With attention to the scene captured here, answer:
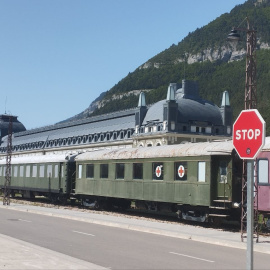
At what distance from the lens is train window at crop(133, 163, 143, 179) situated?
2586 cm

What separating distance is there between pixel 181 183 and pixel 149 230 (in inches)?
159

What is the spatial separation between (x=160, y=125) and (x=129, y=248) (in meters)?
88.4

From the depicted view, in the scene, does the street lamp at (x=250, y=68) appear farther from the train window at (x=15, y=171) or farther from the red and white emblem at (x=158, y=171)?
the train window at (x=15, y=171)

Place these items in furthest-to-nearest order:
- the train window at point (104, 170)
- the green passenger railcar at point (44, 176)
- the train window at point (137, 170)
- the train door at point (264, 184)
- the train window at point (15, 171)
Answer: the train window at point (15, 171), the green passenger railcar at point (44, 176), the train window at point (104, 170), the train window at point (137, 170), the train door at point (264, 184)

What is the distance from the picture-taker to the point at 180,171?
23031 mm

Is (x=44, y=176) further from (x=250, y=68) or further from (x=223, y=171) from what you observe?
(x=250, y=68)

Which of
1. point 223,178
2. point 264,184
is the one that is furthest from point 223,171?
point 264,184

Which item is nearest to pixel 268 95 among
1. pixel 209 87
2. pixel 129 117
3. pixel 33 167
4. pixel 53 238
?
pixel 209 87

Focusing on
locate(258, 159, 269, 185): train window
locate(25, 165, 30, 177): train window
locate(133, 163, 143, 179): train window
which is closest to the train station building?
locate(25, 165, 30, 177): train window

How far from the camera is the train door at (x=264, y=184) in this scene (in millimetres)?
19141

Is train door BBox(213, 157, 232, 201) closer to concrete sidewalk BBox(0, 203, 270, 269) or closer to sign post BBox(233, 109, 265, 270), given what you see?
concrete sidewalk BBox(0, 203, 270, 269)

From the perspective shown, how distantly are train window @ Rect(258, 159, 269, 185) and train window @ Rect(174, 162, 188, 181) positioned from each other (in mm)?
3878

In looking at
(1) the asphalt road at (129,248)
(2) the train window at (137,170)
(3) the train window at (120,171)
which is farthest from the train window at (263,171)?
(3) the train window at (120,171)

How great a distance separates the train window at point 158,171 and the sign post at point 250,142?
718 inches
